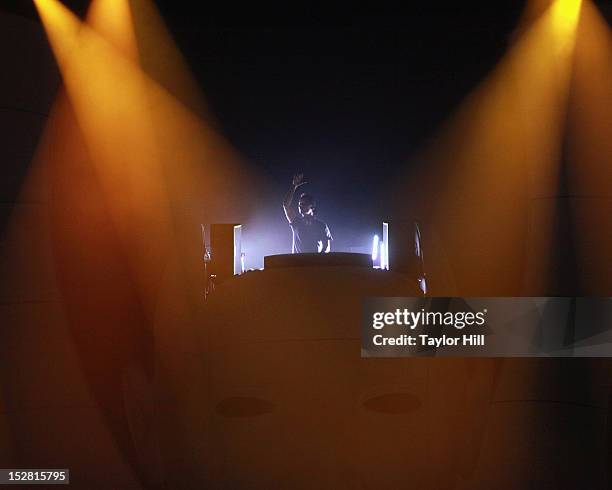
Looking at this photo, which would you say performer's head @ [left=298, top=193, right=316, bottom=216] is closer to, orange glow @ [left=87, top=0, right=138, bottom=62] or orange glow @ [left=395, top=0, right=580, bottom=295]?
orange glow @ [left=395, top=0, right=580, bottom=295]

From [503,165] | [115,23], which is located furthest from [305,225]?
[115,23]

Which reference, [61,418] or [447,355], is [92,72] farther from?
[447,355]

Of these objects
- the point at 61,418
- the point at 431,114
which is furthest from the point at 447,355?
the point at 431,114

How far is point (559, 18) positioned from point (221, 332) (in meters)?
3.47

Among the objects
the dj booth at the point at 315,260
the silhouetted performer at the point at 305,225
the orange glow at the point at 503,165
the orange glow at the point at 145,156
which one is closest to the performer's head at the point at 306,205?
the silhouetted performer at the point at 305,225

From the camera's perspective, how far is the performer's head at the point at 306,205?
22.2ft

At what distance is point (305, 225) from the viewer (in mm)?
6816

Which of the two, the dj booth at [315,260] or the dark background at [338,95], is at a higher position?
the dark background at [338,95]

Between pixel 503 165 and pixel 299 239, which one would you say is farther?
pixel 299 239

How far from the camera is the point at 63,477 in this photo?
311cm

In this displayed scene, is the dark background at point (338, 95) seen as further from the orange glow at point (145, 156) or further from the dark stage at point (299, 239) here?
the orange glow at point (145, 156)

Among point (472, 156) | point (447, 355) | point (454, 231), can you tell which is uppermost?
point (472, 156)

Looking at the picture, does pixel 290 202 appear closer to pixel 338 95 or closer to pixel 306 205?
pixel 306 205

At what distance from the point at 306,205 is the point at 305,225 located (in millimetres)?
205
